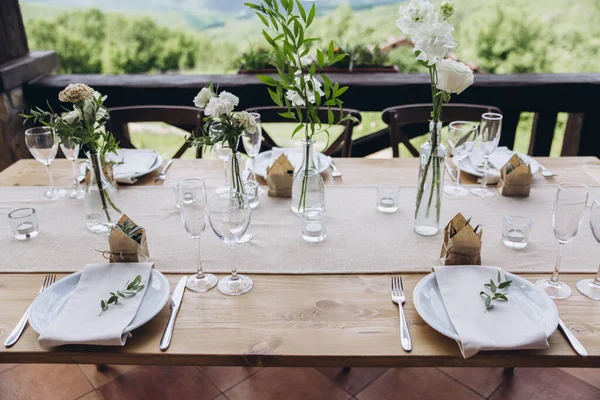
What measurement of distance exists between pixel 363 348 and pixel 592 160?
3.95 ft

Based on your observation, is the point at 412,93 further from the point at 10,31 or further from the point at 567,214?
the point at 10,31

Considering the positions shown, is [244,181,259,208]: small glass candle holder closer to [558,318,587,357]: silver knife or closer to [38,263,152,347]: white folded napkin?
[38,263,152,347]: white folded napkin

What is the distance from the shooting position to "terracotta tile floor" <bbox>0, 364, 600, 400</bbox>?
4.93 feet

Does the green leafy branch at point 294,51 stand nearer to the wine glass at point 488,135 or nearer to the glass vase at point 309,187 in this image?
the glass vase at point 309,187

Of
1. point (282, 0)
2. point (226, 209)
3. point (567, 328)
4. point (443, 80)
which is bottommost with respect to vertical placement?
point (567, 328)

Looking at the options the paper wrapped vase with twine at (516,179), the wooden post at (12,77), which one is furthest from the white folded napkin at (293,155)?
the wooden post at (12,77)

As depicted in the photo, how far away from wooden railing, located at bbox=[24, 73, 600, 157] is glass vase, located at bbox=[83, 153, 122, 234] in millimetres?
1173

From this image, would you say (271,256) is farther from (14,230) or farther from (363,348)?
(14,230)

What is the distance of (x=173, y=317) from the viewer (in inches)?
33.5

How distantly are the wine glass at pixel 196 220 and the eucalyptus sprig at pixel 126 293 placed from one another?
9 centimetres

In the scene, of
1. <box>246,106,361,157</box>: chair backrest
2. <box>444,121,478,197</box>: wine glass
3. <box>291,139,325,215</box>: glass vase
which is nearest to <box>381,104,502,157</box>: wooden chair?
<box>246,106,361,157</box>: chair backrest

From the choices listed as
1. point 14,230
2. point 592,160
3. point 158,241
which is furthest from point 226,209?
point 592,160

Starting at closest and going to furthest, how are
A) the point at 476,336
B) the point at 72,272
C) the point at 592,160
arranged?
1. the point at 476,336
2. the point at 72,272
3. the point at 592,160

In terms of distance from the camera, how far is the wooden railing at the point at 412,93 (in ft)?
7.32
